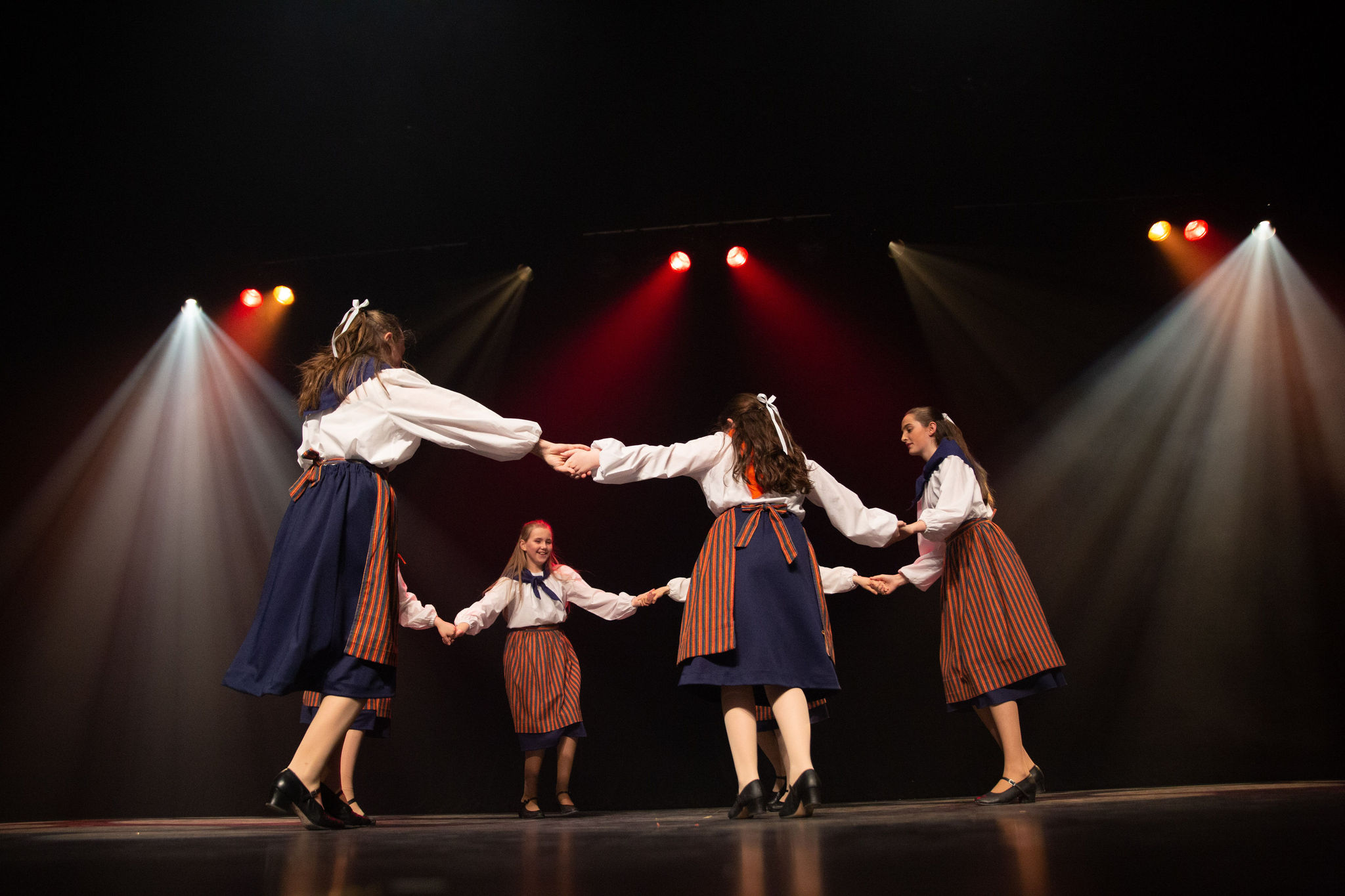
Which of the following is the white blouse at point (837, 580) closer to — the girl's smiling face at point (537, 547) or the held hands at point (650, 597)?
the held hands at point (650, 597)

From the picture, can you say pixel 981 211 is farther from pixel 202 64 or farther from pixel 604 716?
pixel 202 64

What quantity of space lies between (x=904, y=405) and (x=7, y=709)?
5.88m

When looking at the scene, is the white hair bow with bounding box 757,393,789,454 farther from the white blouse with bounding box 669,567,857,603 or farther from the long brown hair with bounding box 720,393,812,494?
the white blouse with bounding box 669,567,857,603

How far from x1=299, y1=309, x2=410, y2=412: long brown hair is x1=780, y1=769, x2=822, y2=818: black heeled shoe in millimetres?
1841

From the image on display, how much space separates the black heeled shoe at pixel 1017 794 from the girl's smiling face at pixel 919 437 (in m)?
1.37

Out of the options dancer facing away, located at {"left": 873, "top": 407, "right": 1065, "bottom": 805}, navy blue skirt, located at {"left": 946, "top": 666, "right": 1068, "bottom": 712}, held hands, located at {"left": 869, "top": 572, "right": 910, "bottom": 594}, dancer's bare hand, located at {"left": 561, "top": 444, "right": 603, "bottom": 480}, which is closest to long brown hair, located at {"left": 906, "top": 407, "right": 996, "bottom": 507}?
dancer facing away, located at {"left": 873, "top": 407, "right": 1065, "bottom": 805}

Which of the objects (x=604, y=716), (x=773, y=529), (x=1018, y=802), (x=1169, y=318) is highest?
(x=1169, y=318)

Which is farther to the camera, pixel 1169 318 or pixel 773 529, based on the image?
pixel 1169 318

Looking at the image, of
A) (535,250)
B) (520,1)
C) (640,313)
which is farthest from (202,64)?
(640,313)

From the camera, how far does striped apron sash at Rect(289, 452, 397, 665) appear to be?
2.47 metres

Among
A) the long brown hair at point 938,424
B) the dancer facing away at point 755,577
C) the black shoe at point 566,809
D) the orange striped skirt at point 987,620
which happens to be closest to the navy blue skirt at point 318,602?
the dancer facing away at point 755,577

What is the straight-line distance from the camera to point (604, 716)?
5.07 meters

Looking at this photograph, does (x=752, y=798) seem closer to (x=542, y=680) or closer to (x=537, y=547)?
(x=542, y=680)

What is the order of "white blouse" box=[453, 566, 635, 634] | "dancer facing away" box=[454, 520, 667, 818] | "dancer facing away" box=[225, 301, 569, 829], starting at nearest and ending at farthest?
"dancer facing away" box=[225, 301, 569, 829] < "dancer facing away" box=[454, 520, 667, 818] < "white blouse" box=[453, 566, 635, 634]
